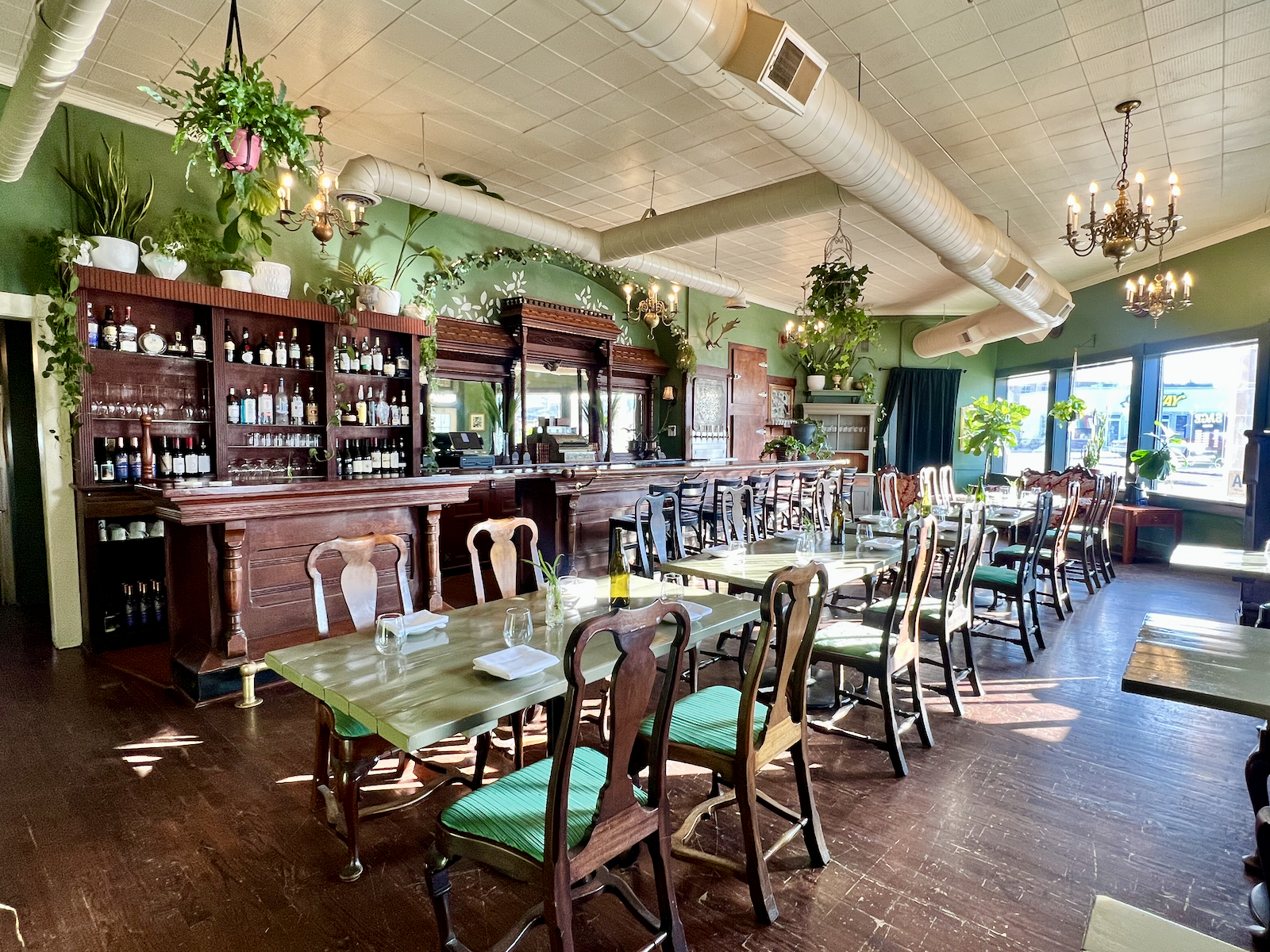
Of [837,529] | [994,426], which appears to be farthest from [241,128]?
[994,426]

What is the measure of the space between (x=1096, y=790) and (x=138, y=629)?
612cm

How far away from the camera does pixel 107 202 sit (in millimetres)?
4766

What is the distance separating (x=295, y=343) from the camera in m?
5.88

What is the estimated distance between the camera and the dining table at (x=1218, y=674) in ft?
5.79

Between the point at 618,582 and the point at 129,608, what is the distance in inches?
170

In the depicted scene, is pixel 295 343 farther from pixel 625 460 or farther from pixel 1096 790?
pixel 1096 790

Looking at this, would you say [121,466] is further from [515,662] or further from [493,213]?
[515,662]

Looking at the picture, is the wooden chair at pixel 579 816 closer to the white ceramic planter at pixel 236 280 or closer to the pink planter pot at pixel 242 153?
the pink planter pot at pixel 242 153

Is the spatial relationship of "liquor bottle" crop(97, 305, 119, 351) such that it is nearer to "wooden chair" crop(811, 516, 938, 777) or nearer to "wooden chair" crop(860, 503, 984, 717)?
"wooden chair" crop(811, 516, 938, 777)

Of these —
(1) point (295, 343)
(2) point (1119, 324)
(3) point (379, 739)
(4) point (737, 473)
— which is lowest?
(3) point (379, 739)

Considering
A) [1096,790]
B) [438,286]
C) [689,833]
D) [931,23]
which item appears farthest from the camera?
[438,286]

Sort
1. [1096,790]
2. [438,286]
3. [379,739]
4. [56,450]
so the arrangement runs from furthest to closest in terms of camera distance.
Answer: [438,286] < [56,450] < [1096,790] < [379,739]

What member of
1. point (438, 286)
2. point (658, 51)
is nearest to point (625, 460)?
point (438, 286)

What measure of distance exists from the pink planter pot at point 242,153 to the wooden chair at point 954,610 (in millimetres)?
3554
